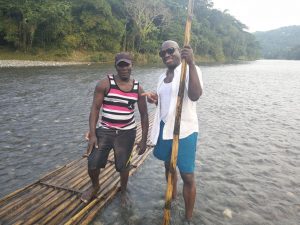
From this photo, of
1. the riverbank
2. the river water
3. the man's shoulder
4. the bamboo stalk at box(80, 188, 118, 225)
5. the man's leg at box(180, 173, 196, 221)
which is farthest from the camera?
the riverbank

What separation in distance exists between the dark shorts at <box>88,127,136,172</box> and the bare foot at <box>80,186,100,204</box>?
705mm

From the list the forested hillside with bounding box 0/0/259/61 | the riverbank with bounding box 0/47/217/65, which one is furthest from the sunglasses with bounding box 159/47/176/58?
the forested hillside with bounding box 0/0/259/61

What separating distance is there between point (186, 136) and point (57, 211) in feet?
8.48

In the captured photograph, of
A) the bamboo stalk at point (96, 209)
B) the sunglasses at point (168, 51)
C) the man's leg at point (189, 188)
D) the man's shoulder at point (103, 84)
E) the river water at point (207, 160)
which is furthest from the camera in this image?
the river water at point (207, 160)

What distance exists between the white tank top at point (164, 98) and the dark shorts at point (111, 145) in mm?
793

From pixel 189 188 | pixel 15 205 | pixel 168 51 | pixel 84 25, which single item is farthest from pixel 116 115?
pixel 84 25

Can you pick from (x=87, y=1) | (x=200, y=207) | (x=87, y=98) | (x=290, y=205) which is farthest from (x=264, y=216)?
(x=87, y=1)

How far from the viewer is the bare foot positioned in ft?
17.3

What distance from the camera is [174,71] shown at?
4.30 meters

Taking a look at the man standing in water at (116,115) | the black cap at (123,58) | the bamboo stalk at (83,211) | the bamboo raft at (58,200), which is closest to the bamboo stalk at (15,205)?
the bamboo raft at (58,200)

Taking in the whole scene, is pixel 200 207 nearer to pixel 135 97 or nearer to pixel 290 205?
pixel 290 205

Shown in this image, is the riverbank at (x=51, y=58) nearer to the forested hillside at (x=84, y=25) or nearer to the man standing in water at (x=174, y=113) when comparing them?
the forested hillside at (x=84, y=25)

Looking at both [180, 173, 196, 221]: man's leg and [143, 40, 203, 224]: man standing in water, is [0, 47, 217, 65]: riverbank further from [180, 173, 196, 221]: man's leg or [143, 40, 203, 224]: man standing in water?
[180, 173, 196, 221]: man's leg

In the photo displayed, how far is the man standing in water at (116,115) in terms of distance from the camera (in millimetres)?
4602
